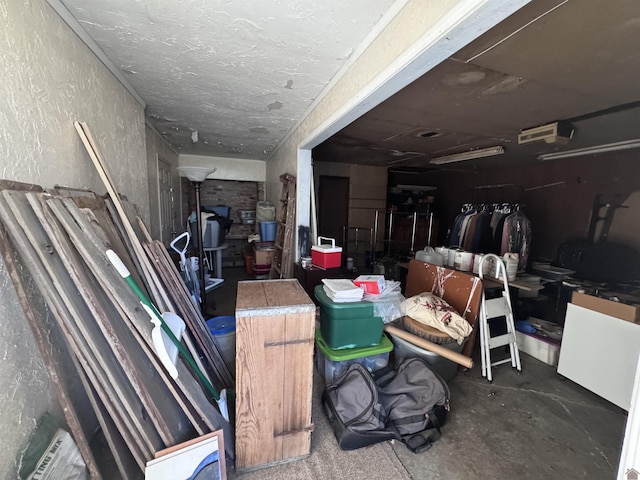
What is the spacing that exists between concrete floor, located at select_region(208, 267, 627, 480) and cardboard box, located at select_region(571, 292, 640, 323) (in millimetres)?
711

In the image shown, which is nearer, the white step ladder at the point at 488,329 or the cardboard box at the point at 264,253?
the white step ladder at the point at 488,329

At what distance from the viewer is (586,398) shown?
2.01 meters

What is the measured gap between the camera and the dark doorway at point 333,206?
5.67 m

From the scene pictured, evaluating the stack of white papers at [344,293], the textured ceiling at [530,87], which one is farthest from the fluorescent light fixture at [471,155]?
the stack of white papers at [344,293]

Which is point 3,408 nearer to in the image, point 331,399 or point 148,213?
point 331,399

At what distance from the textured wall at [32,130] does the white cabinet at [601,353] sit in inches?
131

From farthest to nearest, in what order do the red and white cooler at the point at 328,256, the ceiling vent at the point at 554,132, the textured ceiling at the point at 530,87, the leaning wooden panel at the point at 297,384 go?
the red and white cooler at the point at 328,256
the ceiling vent at the point at 554,132
the leaning wooden panel at the point at 297,384
the textured ceiling at the point at 530,87

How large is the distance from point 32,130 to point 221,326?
5.45 feet

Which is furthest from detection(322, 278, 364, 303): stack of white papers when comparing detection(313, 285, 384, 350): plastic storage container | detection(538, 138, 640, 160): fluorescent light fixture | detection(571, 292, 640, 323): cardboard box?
detection(538, 138, 640, 160): fluorescent light fixture

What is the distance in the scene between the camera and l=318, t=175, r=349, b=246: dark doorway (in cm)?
567

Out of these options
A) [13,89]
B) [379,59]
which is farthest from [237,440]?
[379,59]

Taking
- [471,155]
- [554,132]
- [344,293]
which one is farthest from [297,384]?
[471,155]

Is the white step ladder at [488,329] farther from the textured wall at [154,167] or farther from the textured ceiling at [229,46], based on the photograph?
the textured wall at [154,167]

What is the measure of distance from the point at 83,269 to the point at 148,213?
5.80ft
